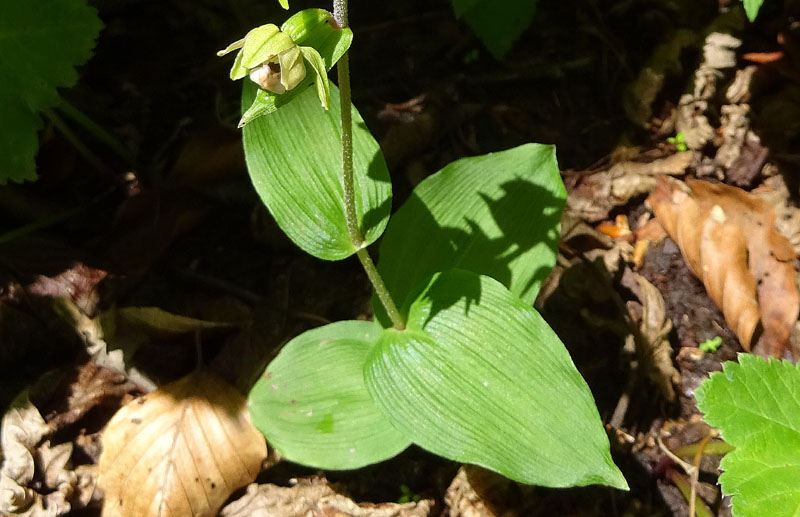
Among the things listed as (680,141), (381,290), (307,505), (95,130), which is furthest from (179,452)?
(680,141)

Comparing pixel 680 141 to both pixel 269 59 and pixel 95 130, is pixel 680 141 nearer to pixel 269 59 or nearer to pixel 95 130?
pixel 269 59

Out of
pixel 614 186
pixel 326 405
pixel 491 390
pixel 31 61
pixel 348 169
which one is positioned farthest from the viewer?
pixel 614 186

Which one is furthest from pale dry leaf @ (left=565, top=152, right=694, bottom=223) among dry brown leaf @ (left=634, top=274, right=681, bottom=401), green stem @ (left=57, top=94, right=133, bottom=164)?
green stem @ (left=57, top=94, right=133, bottom=164)

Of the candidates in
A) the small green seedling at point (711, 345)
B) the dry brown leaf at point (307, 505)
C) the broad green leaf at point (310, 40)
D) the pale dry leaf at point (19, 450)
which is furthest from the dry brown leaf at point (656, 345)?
the pale dry leaf at point (19, 450)

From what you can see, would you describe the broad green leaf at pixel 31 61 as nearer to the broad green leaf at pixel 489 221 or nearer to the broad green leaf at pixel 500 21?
the broad green leaf at pixel 489 221

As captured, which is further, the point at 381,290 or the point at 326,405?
the point at 326,405

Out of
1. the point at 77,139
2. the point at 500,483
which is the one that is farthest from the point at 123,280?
the point at 500,483

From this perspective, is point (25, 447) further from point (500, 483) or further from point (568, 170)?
point (568, 170)
